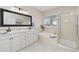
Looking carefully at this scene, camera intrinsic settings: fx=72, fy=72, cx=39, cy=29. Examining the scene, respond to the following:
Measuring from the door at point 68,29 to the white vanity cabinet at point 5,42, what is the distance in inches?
89.8

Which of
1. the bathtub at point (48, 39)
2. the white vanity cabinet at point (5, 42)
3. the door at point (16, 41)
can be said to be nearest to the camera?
the white vanity cabinet at point (5, 42)

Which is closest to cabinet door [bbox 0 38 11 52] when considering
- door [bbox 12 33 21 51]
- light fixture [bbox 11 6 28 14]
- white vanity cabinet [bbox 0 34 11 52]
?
white vanity cabinet [bbox 0 34 11 52]

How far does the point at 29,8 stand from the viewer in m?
4.07

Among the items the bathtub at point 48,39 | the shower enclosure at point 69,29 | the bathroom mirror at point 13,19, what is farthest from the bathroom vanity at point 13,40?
the shower enclosure at point 69,29

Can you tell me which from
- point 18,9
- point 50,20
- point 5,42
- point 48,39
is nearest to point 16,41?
point 5,42

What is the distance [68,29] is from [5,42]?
8.44 feet

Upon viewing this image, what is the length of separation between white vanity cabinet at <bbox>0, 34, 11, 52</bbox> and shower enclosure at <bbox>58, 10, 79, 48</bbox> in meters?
2.25

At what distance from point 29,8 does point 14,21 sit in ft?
4.54

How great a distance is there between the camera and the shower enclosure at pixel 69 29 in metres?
2.98

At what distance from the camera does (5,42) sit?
7.15ft

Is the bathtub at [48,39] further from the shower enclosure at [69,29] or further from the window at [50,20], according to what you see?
the window at [50,20]

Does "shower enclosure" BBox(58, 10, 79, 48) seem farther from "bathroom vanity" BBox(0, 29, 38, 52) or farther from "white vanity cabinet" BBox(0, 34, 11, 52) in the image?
"white vanity cabinet" BBox(0, 34, 11, 52)
